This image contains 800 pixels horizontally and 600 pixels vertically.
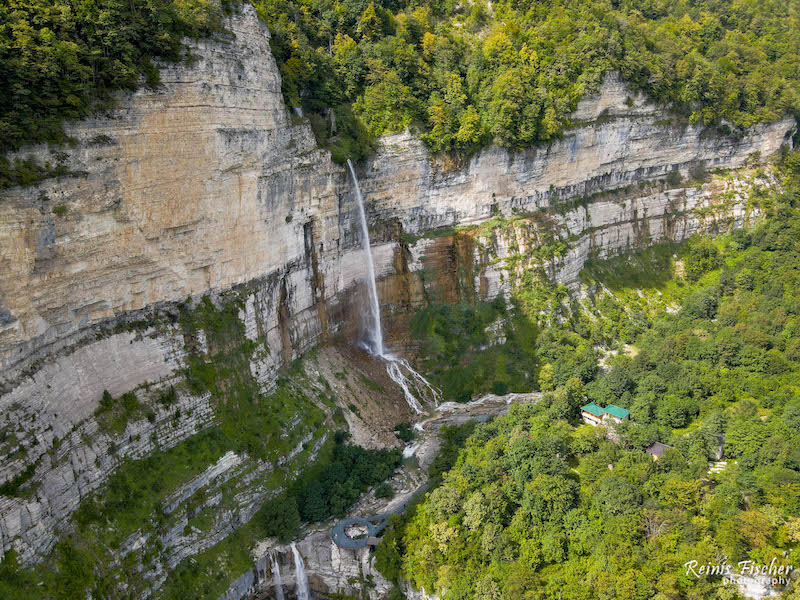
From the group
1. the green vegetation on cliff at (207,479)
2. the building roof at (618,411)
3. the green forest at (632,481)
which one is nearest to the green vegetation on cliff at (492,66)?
the green vegetation on cliff at (207,479)

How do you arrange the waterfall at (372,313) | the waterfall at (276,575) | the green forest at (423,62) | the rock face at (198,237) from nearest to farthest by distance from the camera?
1. the rock face at (198,237)
2. the green forest at (423,62)
3. the waterfall at (276,575)
4. the waterfall at (372,313)

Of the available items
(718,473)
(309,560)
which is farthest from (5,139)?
(718,473)

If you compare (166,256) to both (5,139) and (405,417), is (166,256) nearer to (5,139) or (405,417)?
(5,139)

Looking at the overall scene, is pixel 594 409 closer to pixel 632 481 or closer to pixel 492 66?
pixel 632 481

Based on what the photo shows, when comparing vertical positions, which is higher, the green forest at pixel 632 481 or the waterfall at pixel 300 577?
the green forest at pixel 632 481

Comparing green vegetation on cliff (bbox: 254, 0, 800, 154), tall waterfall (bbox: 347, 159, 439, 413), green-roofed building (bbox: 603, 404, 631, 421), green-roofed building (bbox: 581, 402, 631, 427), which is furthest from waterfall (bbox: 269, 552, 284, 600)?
green vegetation on cliff (bbox: 254, 0, 800, 154)

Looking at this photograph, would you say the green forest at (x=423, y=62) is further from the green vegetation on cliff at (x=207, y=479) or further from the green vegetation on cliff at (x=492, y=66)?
the green vegetation on cliff at (x=207, y=479)
